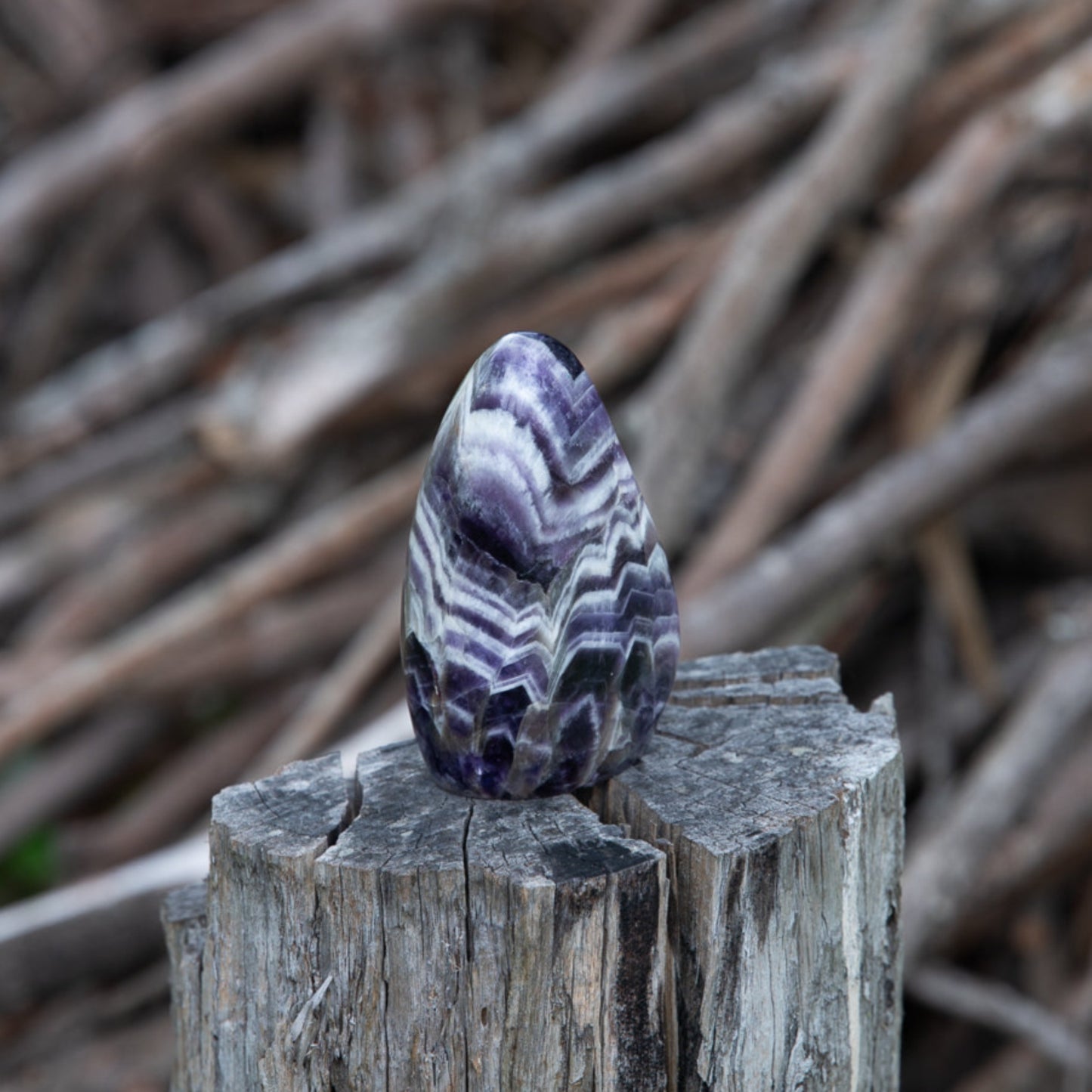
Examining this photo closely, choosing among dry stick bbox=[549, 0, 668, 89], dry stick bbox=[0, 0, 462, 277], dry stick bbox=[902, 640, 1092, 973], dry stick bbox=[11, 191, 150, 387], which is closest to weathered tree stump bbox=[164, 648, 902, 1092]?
dry stick bbox=[902, 640, 1092, 973]

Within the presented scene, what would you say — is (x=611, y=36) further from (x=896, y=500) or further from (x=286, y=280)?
(x=896, y=500)

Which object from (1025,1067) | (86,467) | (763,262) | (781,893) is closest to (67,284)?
(86,467)

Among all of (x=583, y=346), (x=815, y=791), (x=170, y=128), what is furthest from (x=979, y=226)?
(x=170, y=128)

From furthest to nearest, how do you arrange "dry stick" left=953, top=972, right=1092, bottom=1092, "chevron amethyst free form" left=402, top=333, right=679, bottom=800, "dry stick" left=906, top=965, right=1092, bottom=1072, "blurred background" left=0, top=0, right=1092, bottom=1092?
"blurred background" left=0, top=0, right=1092, bottom=1092, "dry stick" left=953, top=972, right=1092, bottom=1092, "dry stick" left=906, top=965, right=1092, bottom=1072, "chevron amethyst free form" left=402, top=333, right=679, bottom=800

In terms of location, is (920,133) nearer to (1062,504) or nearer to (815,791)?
(1062,504)

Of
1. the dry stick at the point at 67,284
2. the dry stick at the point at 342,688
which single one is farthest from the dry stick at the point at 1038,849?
the dry stick at the point at 67,284

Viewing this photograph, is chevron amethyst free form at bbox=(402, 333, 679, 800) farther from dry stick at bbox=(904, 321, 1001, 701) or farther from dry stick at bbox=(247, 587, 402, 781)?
dry stick at bbox=(904, 321, 1001, 701)

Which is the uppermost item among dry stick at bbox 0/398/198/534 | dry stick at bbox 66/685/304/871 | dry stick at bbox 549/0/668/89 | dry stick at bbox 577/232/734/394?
dry stick at bbox 549/0/668/89
